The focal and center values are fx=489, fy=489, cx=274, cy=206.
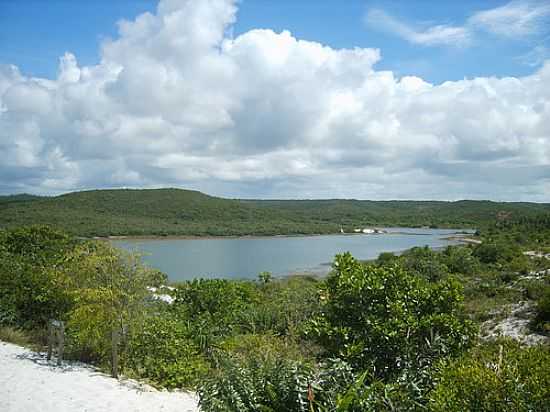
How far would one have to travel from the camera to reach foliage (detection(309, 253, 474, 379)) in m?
6.54

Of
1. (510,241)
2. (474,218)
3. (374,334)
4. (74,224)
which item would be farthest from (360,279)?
(474,218)

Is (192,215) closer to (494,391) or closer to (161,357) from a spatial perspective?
(161,357)

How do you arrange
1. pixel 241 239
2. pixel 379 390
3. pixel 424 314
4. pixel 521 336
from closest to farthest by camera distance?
pixel 379 390, pixel 424 314, pixel 521 336, pixel 241 239

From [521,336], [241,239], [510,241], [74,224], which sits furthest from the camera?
→ [241,239]

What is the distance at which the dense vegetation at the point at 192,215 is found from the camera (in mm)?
A: 83206

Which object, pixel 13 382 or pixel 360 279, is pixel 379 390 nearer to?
pixel 360 279

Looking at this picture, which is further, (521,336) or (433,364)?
(521,336)

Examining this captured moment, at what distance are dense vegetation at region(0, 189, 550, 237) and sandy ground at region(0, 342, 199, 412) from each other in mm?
60051

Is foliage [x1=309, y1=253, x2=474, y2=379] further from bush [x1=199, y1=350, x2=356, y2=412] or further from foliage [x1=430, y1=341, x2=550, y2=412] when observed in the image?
foliage [x1=430, y1=341, x2=550, y2=412]

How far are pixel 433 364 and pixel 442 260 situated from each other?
2854 cm

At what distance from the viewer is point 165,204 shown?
112562 mm

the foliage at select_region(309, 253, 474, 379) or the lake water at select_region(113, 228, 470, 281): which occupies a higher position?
the foliage at select_region(309, 253, 474, 379)

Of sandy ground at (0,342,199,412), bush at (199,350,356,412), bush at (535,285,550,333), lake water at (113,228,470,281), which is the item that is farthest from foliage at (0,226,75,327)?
lake water at (113,228,470,281)

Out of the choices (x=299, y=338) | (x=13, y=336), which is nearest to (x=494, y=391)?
(x=299, y=338)
